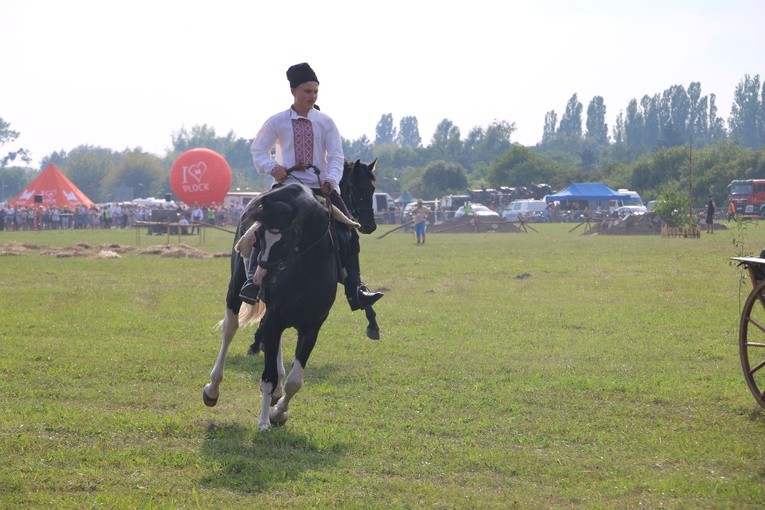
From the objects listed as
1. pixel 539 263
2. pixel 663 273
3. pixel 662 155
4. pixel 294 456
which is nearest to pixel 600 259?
pixel 539 263

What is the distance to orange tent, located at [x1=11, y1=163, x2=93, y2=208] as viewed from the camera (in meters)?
84.2

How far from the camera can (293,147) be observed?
9.80m

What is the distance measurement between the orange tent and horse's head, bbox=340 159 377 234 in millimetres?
76958

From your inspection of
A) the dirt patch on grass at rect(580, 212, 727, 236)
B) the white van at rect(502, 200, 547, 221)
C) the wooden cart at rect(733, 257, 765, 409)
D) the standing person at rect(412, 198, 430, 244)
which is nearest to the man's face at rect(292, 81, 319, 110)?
the wooden cart at rect(733, 257, 765, 409)

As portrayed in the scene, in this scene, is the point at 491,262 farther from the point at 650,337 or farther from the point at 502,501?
the point at 502,501

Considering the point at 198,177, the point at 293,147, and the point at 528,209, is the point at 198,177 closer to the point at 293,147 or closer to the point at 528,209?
the point at 528,209

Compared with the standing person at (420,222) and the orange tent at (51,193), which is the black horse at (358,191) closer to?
the standing person at (420,222)

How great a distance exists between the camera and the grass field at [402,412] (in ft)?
22.1

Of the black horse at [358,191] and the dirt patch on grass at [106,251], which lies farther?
the dirt patch on grass at [106,251]

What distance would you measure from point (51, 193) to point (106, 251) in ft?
169

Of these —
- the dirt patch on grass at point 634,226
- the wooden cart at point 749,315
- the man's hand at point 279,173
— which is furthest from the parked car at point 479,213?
the wooden cart at point 749,315

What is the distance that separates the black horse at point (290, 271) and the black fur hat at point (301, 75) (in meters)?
1.55

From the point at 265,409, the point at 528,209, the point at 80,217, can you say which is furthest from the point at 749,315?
the point at 528,209

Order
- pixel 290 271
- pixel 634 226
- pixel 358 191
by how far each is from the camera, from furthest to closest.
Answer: pixel 634 226 < pixel 358 191 < pixel 290 271
